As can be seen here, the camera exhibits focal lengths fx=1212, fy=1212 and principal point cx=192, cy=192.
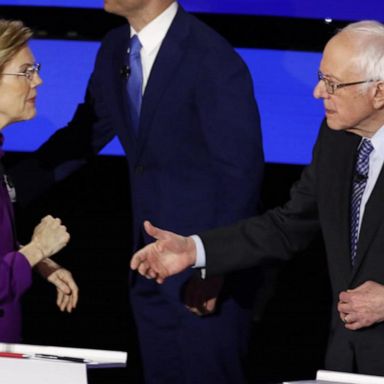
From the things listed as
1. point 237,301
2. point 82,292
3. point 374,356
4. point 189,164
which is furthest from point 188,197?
point 82,292

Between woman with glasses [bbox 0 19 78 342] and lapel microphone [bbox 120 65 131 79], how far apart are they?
52 cm

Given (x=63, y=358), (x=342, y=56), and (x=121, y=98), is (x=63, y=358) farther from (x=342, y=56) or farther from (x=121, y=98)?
(x=121, y=98)

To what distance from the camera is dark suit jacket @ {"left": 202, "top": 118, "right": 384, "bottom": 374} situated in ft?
11.0

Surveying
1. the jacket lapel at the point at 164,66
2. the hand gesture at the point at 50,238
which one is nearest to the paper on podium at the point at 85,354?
the hand gesture at the point at 50,238

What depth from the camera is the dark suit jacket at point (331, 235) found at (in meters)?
3.37

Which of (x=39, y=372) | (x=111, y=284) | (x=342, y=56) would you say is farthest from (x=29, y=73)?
(x=111, y=284)

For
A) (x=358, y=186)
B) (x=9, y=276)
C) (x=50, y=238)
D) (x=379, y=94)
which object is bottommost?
(x=9, y=276)

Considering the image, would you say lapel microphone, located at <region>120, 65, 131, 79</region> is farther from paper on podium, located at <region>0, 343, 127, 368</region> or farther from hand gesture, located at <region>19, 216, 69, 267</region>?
paper on podium, located at <region>0, 343, 127, 368</region>

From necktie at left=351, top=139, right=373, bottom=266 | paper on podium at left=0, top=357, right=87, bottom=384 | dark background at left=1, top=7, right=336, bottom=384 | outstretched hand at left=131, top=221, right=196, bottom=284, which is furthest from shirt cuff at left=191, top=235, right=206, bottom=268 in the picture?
dark background at left=1, top=7, right=336, bottom=384

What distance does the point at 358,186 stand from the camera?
346 cm

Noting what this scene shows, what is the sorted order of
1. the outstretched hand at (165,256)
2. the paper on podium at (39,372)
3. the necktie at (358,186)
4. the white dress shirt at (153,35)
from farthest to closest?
the white dress shirt at (153,35) → the outstretched hand at (165,256) → the necktie at (358,186) → the paper on podium at (39,372)

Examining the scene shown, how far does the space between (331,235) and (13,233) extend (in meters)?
0.97

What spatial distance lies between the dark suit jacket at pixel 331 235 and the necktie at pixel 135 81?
0.80 m

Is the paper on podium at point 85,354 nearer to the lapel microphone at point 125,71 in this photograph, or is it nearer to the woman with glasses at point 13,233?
the woman with glasses at point 13,233
